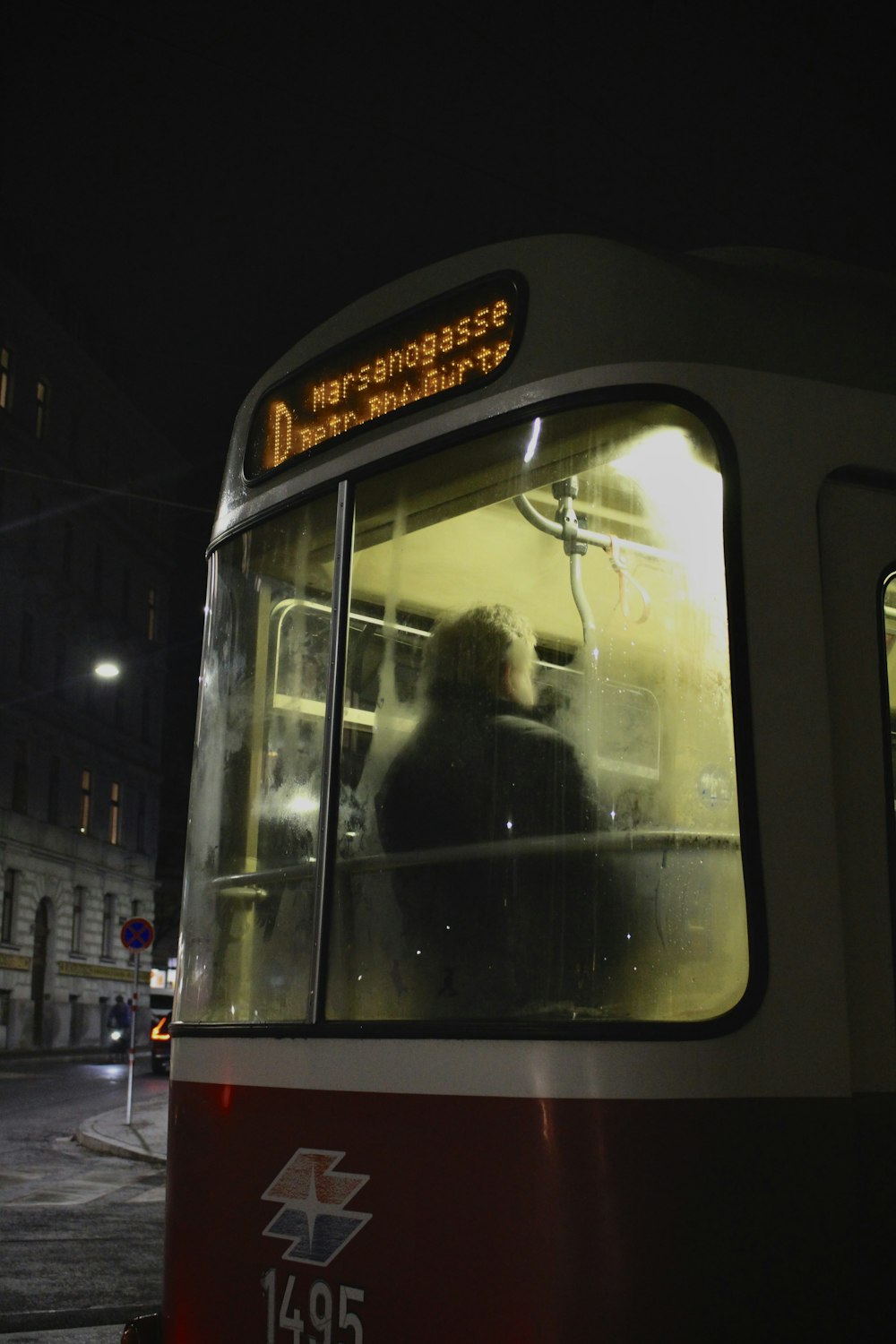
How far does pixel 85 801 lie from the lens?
44.2 metres

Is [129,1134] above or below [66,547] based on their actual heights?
below

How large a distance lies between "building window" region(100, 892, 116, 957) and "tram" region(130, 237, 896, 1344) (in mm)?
43791

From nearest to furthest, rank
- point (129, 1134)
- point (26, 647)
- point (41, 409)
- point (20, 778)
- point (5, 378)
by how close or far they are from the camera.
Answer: point (129, 1134) < point (5, 378) < point (20, 778) < point (26, 647) < point (41, 409)

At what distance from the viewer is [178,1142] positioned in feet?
10.1

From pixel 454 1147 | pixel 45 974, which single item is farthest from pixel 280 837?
pixel 45 974

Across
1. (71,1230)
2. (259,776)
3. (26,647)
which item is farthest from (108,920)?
(259,776)

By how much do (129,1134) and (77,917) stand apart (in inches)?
1203

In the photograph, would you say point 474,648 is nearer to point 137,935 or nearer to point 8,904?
point 137,935

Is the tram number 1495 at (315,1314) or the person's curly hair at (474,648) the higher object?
the person's curly hair at (474,648)

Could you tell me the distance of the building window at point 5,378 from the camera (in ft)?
127

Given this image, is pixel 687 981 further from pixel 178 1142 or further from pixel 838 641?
pixel 178 1142

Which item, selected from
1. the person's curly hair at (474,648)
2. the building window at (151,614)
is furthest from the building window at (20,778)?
the person's curly hair at (474,648)

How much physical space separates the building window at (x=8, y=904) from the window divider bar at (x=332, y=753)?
37742 millimetres

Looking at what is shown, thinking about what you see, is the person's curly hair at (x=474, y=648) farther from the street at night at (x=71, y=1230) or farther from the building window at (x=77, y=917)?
the building window at (x=77, y=917)
